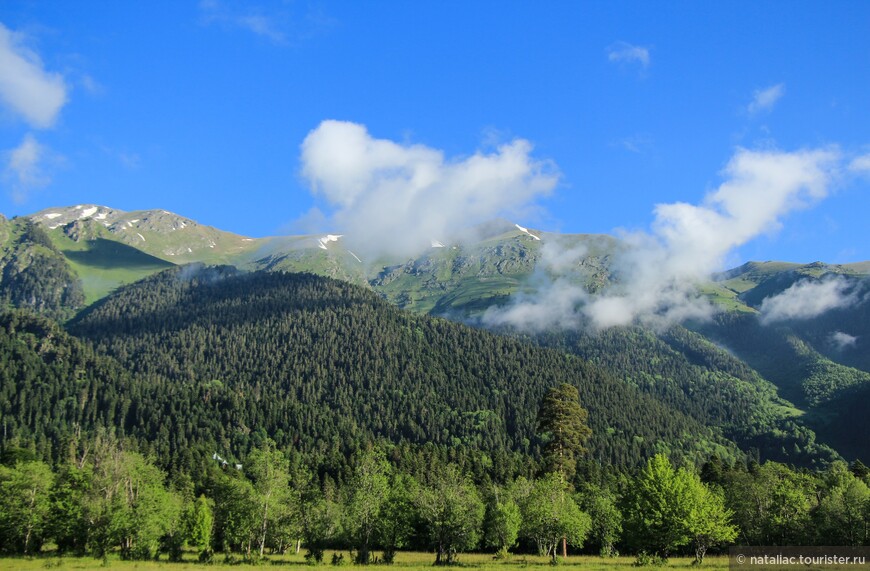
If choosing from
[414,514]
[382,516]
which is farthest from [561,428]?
[382,516]

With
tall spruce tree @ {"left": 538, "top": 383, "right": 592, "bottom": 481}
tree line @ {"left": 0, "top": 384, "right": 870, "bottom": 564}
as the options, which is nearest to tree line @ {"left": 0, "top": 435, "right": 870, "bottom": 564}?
tree line @ {"left": 0, "top": 384, "right": 870, "bottom": 564}

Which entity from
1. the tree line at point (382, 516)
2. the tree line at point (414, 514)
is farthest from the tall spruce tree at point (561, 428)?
the tree line at point (382, 516)

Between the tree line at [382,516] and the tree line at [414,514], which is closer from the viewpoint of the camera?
the tree line at [382,516]

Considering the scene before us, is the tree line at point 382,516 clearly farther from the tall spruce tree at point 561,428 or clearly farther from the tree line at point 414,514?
the tall spruce tree at point 561,428

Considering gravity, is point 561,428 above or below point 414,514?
above

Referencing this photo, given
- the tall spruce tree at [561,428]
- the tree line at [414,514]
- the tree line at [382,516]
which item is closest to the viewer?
the tree line at [382,516]

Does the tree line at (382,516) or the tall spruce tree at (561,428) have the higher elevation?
the tall spruce tree at (561,428)

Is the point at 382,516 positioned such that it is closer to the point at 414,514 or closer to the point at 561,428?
the point at 414,514

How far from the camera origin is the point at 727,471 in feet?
401

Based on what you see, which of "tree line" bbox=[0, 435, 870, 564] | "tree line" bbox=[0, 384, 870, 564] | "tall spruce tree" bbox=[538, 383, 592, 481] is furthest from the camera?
"tall spruce tree" bbox=[538, 383, 592, 481]

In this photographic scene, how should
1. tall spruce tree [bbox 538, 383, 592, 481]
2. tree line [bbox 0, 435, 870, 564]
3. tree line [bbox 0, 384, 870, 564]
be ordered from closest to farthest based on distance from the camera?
tree line [bbox 0, 435, 870, 564], tree line [bbox 0, 384, 870, 564], tall spruce tree [bbox 538, 383, 592, 481]

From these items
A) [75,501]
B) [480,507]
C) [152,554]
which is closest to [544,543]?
[480,507]

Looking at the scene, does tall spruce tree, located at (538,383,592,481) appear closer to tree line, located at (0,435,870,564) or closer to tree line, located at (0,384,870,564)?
tree line, located at (0,384,870,564)

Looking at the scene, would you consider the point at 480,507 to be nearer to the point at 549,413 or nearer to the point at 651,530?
the point at 549,413
